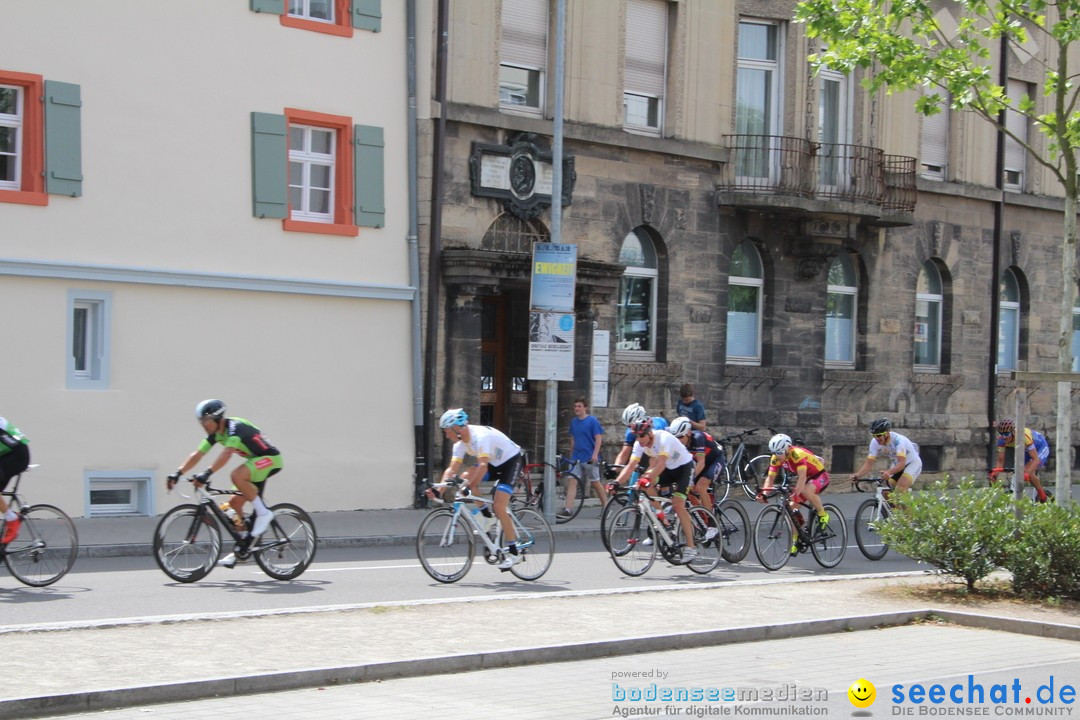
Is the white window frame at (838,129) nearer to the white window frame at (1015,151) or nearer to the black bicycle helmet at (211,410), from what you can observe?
the white window frame at (1015,151)

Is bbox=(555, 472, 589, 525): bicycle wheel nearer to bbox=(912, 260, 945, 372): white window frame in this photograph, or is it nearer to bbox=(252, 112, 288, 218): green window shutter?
bbox=(252, 112, 288, 218): green window shutter

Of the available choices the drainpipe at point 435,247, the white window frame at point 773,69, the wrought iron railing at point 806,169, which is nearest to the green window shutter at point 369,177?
the drainpipe at point 435,247

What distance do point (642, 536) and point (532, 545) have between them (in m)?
1.41

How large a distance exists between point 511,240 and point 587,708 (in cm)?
1589

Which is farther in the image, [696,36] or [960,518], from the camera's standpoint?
[696,36]

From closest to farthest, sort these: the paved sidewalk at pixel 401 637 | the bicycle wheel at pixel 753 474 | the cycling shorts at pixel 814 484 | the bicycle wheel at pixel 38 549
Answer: the paved sidewalk at pixel 401 637, the bicycle wheel at pixel 38 549, the cycling shorts at pixel 814 484, the bicycle wheel at pixel 753 474

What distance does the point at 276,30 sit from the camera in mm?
21500

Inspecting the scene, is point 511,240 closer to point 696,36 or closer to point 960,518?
point 696,36

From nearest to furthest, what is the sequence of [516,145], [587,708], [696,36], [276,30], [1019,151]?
[587,708] → [276,30] → [516,145] → [696,36] → [1019,151]

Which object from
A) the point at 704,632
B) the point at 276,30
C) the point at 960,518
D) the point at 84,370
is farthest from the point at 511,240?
the point at 704,632

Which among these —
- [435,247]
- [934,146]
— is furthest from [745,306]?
[435,247]

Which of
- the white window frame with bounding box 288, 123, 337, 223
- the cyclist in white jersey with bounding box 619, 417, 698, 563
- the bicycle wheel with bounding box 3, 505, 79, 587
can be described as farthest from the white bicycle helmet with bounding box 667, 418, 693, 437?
the white window frame with bounding box 288, 123, 337, 223

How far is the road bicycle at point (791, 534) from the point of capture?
54.1ft

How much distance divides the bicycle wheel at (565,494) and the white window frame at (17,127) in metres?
8.18
